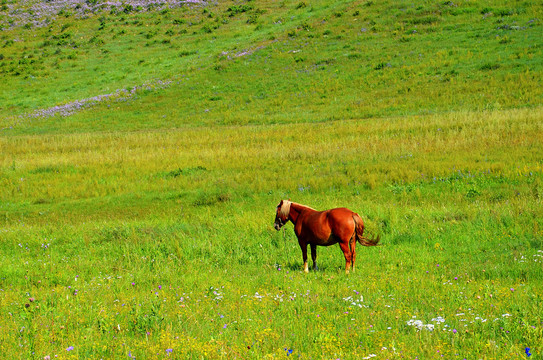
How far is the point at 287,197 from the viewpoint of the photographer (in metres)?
16.2

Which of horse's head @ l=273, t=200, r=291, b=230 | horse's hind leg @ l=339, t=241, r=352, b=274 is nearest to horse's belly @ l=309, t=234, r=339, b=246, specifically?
horse's hind leg @ l=339, t=241, r=352, b=274

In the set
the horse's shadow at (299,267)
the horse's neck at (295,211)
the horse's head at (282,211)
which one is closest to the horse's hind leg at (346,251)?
the horse's shadow at (299,267)

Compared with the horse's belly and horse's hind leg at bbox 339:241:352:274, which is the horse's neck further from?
horse's hind leg at bbox 339:241:352:274

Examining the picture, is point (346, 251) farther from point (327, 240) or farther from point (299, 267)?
point (299, 267)

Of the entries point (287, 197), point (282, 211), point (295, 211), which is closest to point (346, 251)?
point (295, 211)

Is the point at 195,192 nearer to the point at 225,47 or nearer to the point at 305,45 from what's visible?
the point at 305,45

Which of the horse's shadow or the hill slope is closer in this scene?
the horse's shadow

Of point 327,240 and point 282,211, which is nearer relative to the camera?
point 327,240

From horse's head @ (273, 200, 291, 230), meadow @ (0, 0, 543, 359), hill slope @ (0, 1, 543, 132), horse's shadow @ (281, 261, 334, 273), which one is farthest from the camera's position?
hill slope @ (0, 1, 543, 132)

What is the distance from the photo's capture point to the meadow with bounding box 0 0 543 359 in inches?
217

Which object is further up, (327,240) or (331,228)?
(331,228)

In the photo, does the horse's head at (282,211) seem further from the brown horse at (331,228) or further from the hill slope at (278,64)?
the hill slope at (278,64)

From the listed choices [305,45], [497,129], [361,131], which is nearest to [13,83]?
[305,45]

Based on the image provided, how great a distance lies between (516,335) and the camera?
190 inches
